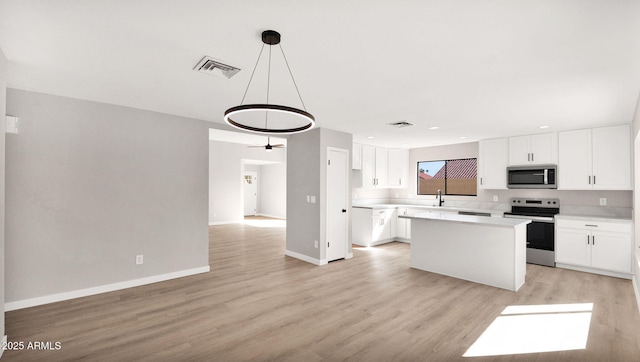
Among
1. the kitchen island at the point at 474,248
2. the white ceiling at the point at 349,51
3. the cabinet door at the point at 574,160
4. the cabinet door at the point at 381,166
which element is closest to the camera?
the white ceiling at the point at 349,51

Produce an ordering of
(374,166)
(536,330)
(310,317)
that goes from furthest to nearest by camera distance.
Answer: (374,166) < (310,317) < (536,330)

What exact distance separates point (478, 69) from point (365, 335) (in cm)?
254

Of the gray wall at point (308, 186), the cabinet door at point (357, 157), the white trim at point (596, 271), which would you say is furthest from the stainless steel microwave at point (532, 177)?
the gray wall at point (308, 186)

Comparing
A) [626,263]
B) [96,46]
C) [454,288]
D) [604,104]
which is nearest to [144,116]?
[96,46]

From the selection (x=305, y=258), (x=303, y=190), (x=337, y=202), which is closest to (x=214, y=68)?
(x=303, y=190)

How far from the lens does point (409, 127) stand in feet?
16.4

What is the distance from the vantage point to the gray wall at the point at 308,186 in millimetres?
5137

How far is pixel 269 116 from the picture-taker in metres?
4.36

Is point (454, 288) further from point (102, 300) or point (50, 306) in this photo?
point (50, 306)

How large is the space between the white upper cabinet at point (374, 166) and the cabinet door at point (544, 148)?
297cm

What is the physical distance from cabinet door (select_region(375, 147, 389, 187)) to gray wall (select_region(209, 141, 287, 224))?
17.4 feet

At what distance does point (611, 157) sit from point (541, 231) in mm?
1543

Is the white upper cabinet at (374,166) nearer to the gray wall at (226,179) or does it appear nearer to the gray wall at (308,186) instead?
the gray wall at (308,186)

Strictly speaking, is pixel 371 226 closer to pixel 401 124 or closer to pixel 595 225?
pixel 401 124
